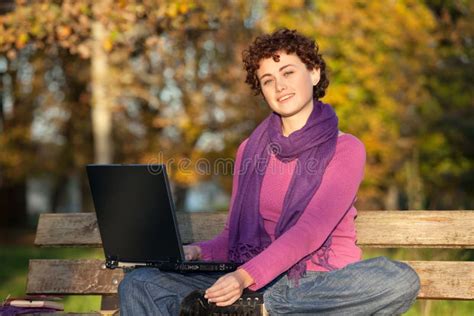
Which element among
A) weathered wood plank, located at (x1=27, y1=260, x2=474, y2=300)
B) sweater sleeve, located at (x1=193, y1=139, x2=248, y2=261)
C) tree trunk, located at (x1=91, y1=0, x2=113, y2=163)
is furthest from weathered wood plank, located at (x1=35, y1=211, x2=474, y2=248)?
tree trunk, located at (x1=91, y1=0, x2=113, y2=163)

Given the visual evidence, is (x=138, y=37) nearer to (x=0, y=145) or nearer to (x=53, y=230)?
(x=53, y=230)

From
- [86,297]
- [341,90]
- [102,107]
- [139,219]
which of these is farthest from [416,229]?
[341,90]

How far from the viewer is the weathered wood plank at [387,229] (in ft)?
15.4

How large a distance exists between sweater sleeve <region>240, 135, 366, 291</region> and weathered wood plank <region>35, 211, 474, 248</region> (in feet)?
2.08

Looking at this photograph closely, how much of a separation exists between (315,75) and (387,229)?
84 cm

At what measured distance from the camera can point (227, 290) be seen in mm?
3756

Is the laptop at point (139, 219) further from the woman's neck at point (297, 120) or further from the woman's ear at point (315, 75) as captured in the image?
the woman's ear at point (315, 75)

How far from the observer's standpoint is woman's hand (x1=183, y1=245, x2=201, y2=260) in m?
4.44

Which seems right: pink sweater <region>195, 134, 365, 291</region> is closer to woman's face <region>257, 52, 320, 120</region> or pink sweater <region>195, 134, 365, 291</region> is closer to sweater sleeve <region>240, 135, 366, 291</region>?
sweater sleeve <region>240, 135, 366, 291</region>

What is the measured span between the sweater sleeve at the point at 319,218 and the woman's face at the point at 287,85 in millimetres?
273

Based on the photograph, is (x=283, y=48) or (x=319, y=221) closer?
(x=319, y=221)

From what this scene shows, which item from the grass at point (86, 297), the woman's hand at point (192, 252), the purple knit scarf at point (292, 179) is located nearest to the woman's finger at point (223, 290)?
the purple knit scarf at point (292, 179)

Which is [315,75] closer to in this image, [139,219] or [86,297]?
[139,219]

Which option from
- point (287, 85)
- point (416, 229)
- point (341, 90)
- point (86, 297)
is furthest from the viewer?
point (341, 90)
